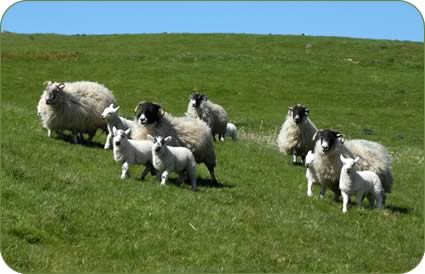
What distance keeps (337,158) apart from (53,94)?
27.4 ft

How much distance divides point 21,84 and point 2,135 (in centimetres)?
3828

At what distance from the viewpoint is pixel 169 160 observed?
13891 millimetres

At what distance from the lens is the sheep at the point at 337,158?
1606 centimetres

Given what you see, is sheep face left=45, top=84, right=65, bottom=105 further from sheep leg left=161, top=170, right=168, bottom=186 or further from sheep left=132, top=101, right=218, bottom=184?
sheep leg left=161, top=170, right=168, bottom=186

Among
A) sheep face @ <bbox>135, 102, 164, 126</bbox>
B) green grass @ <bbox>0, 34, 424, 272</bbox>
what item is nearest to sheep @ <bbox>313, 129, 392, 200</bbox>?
green grass @ <bbox>0, 34, 424, 272</bbox>

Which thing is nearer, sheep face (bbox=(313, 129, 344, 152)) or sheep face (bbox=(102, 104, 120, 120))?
sheep face (bbox=(313, 129, 344, 152))

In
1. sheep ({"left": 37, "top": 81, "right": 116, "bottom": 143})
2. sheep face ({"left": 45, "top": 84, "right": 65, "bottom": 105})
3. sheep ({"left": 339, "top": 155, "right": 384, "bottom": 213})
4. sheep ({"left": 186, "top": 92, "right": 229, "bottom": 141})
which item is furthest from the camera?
sheep ({"left": 186, "top": 92, "right": 229, "bottom": 141})

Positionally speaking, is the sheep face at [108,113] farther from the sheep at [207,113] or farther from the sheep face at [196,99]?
the sheep face at [196,99]

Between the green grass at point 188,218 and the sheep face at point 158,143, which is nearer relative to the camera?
the green grass at point 188,218

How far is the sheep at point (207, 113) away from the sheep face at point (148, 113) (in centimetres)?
1024

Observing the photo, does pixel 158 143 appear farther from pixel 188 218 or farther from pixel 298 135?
pixel 298 135

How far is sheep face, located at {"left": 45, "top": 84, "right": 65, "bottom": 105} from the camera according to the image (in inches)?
744

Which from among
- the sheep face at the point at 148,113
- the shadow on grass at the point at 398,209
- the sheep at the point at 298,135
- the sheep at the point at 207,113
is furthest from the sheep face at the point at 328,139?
the sheep at the point at 207,113

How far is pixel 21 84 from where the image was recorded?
52.0 metres
